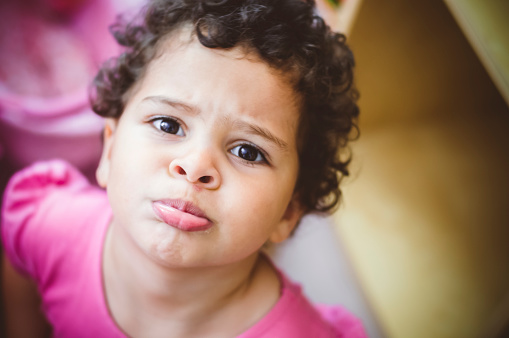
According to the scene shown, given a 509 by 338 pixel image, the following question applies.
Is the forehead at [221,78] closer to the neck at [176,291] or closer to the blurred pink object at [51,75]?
the neck at [176,291]

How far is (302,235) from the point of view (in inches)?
48.3

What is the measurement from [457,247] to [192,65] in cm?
81

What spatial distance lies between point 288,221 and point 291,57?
11.1 inches

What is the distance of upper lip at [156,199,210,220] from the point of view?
50 cm

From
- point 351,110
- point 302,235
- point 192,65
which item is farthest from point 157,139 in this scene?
point 302,235

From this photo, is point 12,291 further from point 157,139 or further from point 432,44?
point 432,44

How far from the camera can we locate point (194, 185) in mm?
501

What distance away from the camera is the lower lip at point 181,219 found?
50 centimetres

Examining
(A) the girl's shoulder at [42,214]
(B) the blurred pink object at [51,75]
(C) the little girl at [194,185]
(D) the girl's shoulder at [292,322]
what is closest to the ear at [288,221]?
(C) the little girl at [194,185]

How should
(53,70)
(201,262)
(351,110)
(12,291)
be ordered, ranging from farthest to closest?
(53,70), (12,291), (351,110), (201,262)

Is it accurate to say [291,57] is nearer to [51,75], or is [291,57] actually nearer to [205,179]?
[205,179]

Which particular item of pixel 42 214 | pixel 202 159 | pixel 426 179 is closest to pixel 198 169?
pixel 202 159

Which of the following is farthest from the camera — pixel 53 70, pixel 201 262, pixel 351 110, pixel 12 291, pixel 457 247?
pixel 53 70

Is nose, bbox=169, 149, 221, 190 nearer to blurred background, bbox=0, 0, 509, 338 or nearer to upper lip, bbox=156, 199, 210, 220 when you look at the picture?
upper lip, bbox=156, 199, 210, 220
